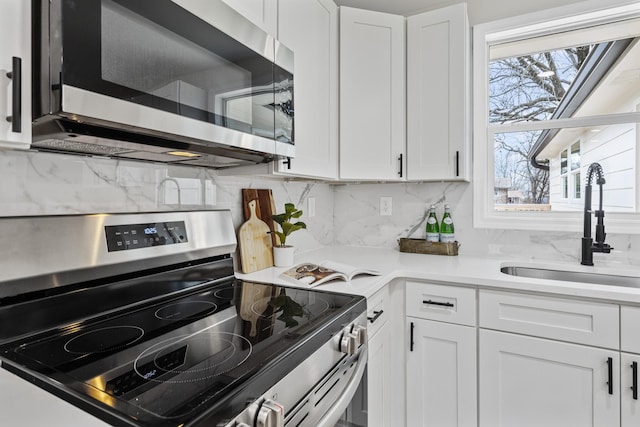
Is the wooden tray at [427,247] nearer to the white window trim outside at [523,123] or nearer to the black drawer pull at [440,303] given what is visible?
the white window trim outside at [523,123]

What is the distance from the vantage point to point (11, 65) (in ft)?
2.14

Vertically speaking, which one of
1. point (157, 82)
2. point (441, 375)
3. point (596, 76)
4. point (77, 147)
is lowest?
point (441, 375)

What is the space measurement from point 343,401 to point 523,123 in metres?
1.90

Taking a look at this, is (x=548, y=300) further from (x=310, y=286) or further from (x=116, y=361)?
(x=116, y=361)

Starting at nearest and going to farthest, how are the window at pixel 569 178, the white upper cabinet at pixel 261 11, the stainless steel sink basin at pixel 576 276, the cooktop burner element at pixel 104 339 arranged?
the cooktop burner element at pixel 104 339 → the white upper cabinet at pixel 261 11 → the stainless steel sink basin at pixel 576 276 → the window at pixel 569 178

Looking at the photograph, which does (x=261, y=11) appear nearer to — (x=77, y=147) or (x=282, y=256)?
(x=77, y=147)

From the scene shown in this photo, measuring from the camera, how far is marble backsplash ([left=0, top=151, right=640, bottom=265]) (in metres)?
0.94

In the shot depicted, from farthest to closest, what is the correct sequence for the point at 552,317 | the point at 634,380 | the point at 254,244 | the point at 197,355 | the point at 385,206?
the point at 385,206, the point at 254,244, the point at 552,317, the point at 634,380, the point at 197,355

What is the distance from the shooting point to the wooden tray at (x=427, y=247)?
2043mm

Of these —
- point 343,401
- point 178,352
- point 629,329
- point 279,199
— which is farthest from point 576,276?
point 178,352

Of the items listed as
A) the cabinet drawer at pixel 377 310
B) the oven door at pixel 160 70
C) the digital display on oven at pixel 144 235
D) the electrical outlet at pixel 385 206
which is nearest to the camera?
the oven door at pixel 160 70

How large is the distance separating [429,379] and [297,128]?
1283 millimetres

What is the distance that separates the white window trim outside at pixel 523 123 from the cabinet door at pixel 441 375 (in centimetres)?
78

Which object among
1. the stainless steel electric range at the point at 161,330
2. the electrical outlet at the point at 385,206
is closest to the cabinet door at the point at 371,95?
the electrical outlet at the point at 385,206
